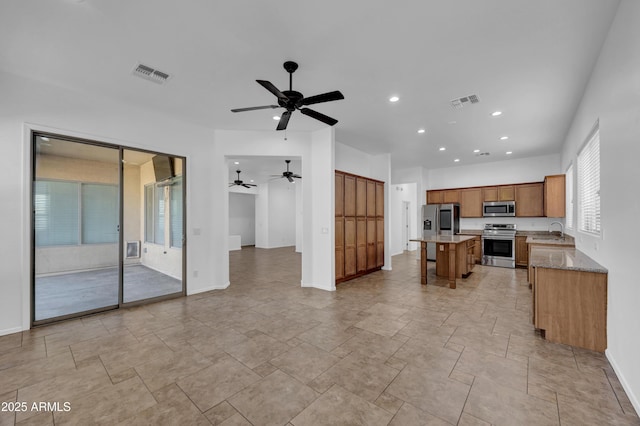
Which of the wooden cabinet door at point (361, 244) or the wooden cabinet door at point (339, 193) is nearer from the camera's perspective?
the wooden cabinet door at point (339, 193)

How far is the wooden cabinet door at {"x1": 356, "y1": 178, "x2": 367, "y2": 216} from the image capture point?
5973mm

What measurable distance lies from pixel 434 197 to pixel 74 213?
8945mm

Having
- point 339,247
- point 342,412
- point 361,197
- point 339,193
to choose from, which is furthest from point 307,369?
point 361,197

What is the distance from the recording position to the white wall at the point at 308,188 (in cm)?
500

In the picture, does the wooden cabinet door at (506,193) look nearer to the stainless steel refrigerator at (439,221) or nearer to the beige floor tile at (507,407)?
the stainless steel refrigerator at (439,221)

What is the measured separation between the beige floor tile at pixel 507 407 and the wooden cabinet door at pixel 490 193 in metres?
6.92

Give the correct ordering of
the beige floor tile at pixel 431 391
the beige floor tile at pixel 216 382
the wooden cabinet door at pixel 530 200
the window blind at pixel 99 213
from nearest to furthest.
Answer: the beige floor tile at pixel 431 391 → the beige floor tile at pixel 216 382 → the window blind at pixel 99 213 → the wooden cabinet door at pixel 530 200

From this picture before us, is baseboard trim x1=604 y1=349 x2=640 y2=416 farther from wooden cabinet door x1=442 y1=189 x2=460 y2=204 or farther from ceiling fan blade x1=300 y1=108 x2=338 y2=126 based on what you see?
wooden cabinet door x1=442 y1=189 x2=460 y2=204

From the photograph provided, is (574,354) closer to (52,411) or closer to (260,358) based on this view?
(260,358)

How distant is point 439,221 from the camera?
8.09m

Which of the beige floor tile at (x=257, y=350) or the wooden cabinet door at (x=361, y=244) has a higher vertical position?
the wooden cabinet door at (x=361, y=244)

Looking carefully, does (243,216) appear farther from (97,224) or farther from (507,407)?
(507,407)

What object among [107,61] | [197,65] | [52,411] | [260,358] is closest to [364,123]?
[197,65]

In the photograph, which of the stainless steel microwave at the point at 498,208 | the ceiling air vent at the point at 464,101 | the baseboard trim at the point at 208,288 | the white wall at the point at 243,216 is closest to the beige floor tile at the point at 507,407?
the ceiling air vent at the point at 464,101
